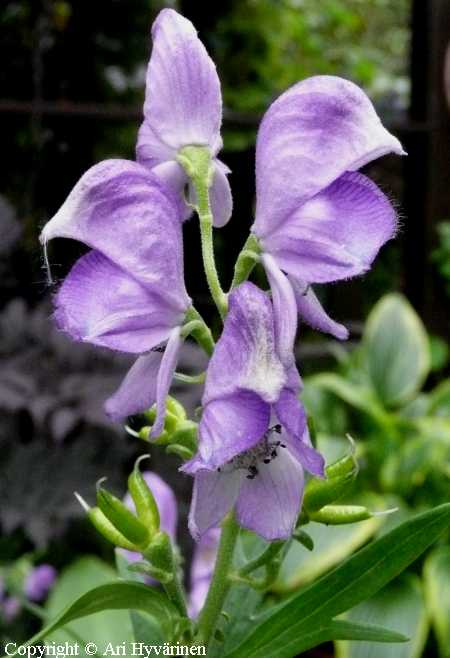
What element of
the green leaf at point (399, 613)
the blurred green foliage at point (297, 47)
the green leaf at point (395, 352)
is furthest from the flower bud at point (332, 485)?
the blurred green foliage at point (297, 47)

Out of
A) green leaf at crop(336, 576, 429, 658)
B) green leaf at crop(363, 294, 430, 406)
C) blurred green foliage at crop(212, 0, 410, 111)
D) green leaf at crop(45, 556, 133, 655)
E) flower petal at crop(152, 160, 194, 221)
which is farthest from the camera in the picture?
blurred green foliage at crop(212, 0, 410, 111)

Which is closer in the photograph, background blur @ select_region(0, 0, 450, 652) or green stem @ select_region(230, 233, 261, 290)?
green stem @ select_region(230, 233, 261, 290)

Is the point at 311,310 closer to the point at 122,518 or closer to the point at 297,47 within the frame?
the point at 122,518

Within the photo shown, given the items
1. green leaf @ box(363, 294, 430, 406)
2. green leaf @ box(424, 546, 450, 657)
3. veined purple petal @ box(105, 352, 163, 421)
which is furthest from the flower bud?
green leaf @ box(363, 294, 430, 406)

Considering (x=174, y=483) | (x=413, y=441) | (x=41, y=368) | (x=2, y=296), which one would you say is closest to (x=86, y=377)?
(x=41, y=368)

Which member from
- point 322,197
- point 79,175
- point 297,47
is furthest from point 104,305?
point 297,47

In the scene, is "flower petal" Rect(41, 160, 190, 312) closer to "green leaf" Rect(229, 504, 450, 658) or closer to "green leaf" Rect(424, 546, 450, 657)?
"green leaf" Rect(229, 504, 450, 658)

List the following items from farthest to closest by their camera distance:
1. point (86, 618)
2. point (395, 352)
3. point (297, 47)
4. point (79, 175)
Result: point (297, 47), point (79, 175), point (395, 352), point (86, 618)

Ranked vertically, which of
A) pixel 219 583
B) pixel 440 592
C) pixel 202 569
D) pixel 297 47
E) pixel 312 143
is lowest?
pixel 440 592
